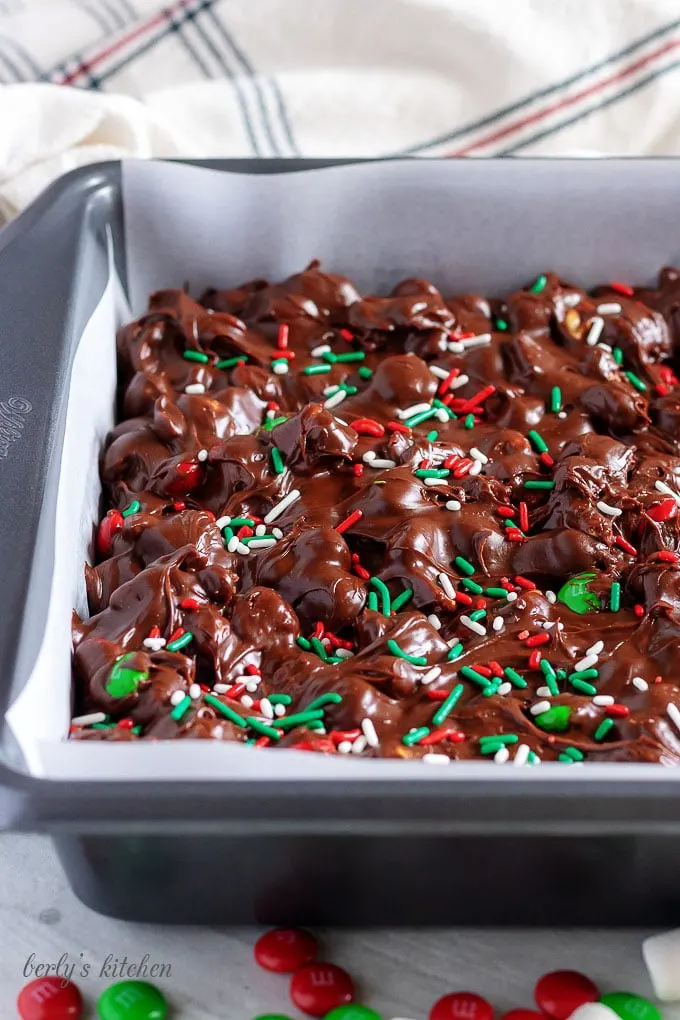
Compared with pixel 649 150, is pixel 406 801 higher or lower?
higher

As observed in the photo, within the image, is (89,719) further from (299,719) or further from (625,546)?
(625,546)

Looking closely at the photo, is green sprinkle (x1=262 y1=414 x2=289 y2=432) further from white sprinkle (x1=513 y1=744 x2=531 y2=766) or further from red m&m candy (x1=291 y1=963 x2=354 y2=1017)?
red m&m candy (x1=291 y1=963 x2=354 y2=1017)

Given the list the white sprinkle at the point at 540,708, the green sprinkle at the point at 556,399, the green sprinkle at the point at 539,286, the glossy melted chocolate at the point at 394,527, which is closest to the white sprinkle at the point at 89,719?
the glossy melted chocolate at the point at 394,527

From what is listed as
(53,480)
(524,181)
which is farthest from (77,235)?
(524,181)

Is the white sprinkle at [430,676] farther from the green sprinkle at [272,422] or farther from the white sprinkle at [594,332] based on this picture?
the white sprinkle at [594,332]

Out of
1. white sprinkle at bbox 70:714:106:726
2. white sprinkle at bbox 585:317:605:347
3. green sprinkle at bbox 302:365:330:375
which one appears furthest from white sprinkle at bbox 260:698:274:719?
white sprinkle at bbox 585:317:605:347

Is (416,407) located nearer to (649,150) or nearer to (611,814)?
(611,814)

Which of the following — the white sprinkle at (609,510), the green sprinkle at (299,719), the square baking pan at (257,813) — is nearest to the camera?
the square baking pan at (257,813)
